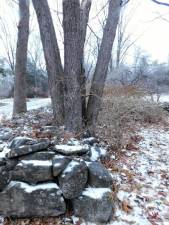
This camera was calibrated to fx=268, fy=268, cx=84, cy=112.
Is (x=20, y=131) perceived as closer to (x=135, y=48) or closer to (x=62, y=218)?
(x=62, y=218)

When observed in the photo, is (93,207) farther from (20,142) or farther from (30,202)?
(20,142)

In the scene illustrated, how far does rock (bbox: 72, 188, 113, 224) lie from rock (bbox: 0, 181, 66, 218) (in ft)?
0.63

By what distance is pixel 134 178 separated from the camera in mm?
4359

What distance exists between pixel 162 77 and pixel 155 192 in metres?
12.8

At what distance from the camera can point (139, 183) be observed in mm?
4227

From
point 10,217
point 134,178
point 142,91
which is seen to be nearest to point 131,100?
point 142,91

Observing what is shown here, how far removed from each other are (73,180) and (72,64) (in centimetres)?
237

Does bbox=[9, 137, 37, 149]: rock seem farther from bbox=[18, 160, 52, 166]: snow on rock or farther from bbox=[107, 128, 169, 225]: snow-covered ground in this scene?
bbox=[107, 128, 169, 225]: snow-covered ground

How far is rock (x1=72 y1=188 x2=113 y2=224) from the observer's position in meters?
3.38

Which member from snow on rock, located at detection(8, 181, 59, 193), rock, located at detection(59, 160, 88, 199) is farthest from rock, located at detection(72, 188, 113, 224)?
snow on rock, located at detection(8, 181, 59, 193)

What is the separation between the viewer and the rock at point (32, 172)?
3.46 m

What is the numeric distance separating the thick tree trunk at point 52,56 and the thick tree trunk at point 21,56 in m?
2.94

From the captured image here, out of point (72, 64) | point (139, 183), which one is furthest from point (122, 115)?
point (139, 183)

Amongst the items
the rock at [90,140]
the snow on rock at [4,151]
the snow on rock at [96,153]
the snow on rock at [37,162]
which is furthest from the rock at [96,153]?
the snow on rock at [4,151]
